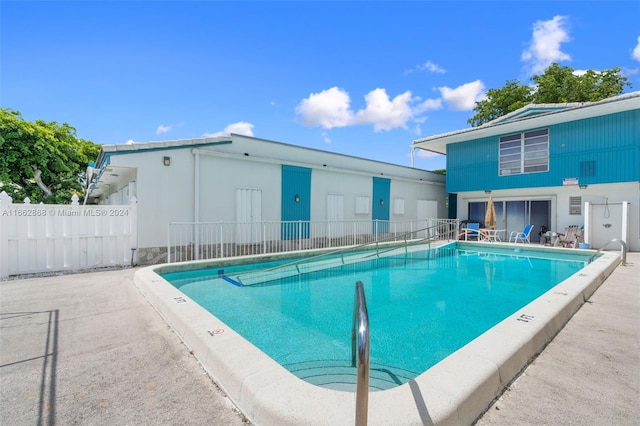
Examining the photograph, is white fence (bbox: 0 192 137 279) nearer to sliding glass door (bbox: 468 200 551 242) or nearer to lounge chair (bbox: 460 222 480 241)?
lounge chair (bbox: 460 222 480 241)

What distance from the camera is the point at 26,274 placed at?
6.66m

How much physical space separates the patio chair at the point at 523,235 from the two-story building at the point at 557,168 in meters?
0.41

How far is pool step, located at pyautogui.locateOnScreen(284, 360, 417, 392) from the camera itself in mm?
2896

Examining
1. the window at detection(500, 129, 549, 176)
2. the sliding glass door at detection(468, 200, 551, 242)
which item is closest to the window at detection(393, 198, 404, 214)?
the sliding glass door at detection(468, 200, 551, 242)

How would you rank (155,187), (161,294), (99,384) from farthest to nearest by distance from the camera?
(155,187)
(161,294)
(99,384)

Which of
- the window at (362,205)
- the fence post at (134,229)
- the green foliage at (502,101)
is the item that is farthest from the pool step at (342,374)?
the green foliage at (502,101)

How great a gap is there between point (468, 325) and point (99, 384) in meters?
4.59

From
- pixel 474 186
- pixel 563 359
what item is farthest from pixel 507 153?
pixel 563 359

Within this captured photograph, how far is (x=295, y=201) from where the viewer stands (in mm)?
12375

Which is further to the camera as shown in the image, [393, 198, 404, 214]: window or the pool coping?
[393, 198, 404, 214]: window

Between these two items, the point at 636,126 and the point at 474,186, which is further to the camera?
the point at 474,186

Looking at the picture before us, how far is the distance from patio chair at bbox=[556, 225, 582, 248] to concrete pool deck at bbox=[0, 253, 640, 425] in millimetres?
9492

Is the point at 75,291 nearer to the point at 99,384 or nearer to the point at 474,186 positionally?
the point at 99,384

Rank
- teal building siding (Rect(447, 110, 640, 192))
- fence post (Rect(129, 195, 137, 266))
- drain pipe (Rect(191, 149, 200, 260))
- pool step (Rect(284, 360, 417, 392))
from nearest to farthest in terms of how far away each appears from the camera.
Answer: pool step (Rect(284, 360, 417, 392)) < fence post (Rect(129, 195, 137, 266)) < drain pipe (Rect(191, 149, 200, 260)) < teal building siding (Rect(447, 110, 640, 192))
